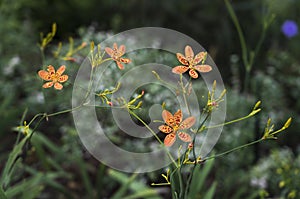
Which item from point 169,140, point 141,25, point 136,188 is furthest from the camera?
point 141,25

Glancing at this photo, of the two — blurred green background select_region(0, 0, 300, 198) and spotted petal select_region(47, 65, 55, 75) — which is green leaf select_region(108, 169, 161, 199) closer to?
blurred green background select_region(0, 0, 300, 198)

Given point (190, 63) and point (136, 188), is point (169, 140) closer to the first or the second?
point (190, 63)

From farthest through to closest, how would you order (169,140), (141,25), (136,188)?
1. (141,25)
2. (136,188)
3. (169,140)

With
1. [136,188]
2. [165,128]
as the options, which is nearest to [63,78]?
[165,128]

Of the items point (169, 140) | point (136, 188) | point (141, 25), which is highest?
point (141, 25)

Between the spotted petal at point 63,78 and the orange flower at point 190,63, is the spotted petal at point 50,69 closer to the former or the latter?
the spotted petal at point 63,78

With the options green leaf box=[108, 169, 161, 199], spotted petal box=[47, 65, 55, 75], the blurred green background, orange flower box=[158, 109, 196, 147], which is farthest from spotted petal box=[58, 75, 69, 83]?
green leaf box=[108, 169, 161, 199]

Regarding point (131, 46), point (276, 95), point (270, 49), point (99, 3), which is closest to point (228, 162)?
point (276, 95)

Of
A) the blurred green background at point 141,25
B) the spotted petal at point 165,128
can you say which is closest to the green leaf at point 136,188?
the blurred green background at point 141,25
